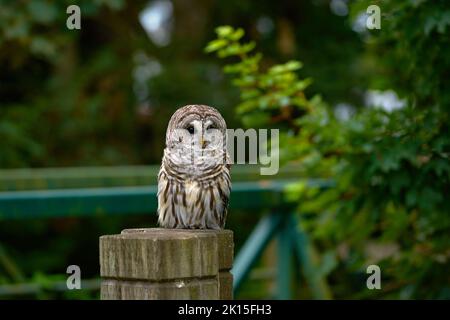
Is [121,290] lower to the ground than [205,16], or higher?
lower

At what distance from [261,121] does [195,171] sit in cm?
145

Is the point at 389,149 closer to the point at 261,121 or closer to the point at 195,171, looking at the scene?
the point at 261,121

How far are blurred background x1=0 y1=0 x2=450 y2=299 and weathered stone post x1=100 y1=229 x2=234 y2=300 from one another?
77.6 inches

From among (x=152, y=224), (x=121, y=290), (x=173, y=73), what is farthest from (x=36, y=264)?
(x=121, y=290)

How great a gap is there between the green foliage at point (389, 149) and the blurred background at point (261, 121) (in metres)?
0.01

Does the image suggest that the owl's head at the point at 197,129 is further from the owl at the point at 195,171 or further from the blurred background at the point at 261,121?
the blurred background at the point at 261,121

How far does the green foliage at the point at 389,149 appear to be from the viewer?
487 cm

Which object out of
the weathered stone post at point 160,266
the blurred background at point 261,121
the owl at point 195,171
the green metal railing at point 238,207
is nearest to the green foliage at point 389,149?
the blurred background at point 261,121

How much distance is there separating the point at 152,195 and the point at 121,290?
3312 mm

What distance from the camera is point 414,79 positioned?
5.48m

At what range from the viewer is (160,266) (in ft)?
9.66

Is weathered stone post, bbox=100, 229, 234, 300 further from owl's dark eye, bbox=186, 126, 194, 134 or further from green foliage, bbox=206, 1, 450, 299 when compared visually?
green foliage, bbox=206, 1, 450, 299

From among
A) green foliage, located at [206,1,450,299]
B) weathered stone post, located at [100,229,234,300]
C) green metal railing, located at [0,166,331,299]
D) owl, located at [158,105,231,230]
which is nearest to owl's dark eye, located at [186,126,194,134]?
owl, located at [158,105,231,230]
